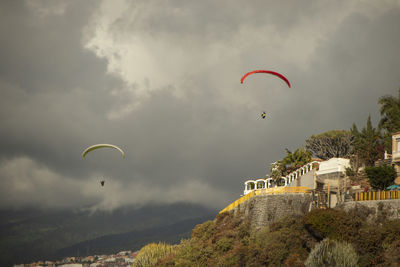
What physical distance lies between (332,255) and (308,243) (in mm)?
5696

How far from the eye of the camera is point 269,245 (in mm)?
50000

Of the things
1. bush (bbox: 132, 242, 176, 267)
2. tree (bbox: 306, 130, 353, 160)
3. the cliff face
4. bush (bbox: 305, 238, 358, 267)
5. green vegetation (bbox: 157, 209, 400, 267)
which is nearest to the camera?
bush (bbox: 305, 238, 358, 267)

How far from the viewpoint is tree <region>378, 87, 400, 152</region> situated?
253 ft

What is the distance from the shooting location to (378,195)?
48.0 m

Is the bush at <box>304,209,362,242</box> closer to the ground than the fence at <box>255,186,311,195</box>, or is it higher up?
closer to the ground

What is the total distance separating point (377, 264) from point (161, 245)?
1880 inches

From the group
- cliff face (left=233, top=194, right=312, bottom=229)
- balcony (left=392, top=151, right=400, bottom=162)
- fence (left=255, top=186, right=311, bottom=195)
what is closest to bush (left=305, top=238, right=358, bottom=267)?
cliff face (left=233, top=194, right=312, bottom=229)

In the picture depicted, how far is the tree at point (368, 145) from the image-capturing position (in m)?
76.3

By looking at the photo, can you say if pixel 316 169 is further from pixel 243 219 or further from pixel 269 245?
pixel 269 245

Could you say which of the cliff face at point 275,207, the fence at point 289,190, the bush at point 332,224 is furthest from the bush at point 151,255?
the bush at point 332,224

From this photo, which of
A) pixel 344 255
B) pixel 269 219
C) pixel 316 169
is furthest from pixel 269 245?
pixel 316 169

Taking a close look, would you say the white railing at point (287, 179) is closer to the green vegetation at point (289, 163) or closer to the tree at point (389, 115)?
the green vegetation at point (289, 163)

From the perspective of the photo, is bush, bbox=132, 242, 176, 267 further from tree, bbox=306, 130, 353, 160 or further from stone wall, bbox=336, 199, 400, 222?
tree, bbox=306, 130, 353, 160

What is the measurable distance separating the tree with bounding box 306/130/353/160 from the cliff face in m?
44.6
